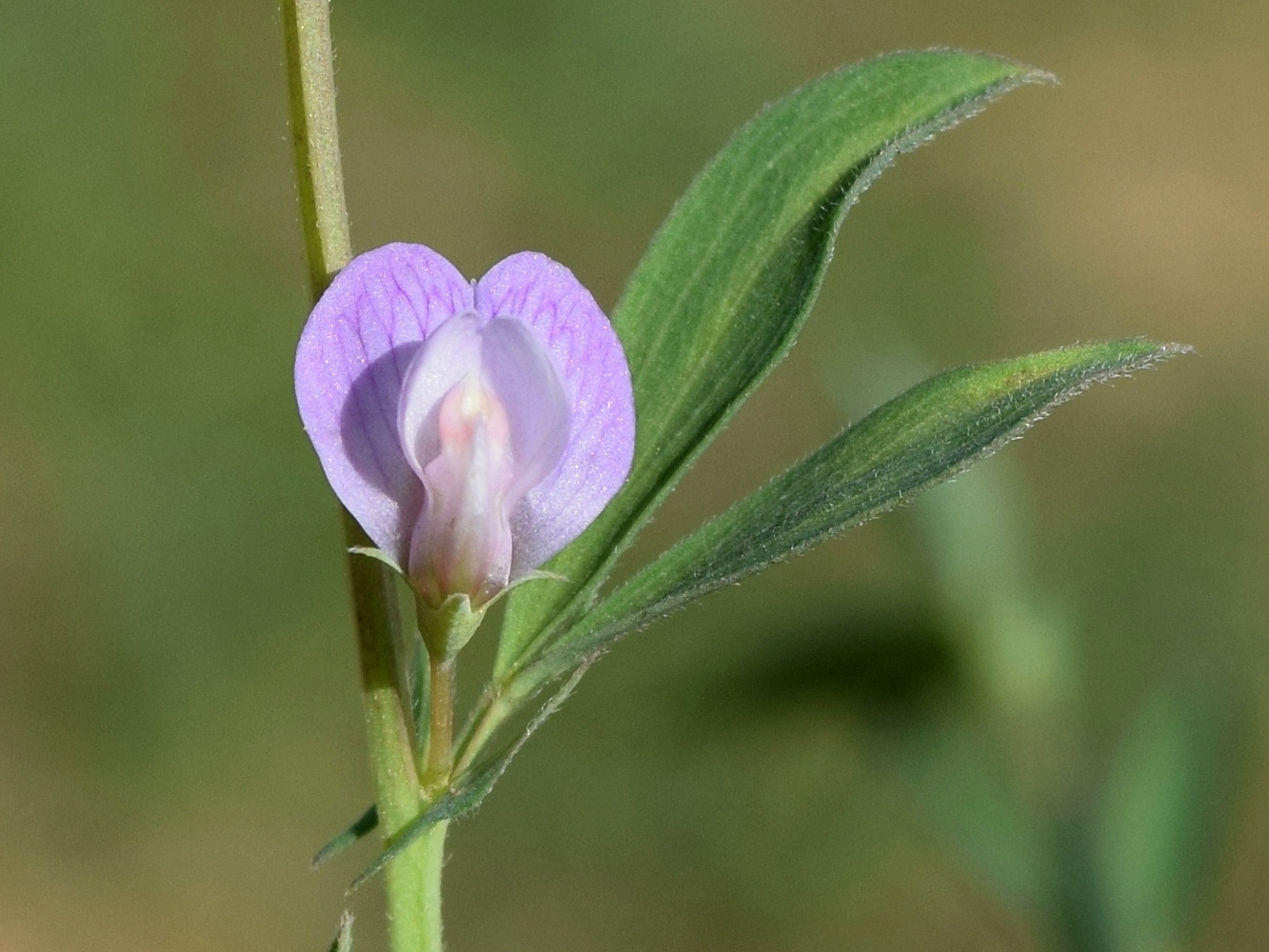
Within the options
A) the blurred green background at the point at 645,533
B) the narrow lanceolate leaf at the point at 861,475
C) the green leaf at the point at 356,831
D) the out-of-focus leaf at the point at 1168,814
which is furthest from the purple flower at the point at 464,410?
the blurred green background at the point at 645,533

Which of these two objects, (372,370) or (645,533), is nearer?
(372,370)

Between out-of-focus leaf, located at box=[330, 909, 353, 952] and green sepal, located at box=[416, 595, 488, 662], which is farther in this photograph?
green sepal, located at box=[416, 595, 488, 662]

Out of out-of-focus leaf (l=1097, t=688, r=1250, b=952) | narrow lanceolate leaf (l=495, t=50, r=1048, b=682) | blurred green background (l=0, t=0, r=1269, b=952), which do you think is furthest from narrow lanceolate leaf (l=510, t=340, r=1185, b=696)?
blurred green background (l=0, t=0, r=1269, b=952)

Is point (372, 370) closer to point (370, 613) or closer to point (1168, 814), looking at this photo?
point (370, 613)

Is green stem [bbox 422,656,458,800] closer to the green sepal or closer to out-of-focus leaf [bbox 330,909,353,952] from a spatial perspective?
the green sepal

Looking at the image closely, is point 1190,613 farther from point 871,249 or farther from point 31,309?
point 31,309

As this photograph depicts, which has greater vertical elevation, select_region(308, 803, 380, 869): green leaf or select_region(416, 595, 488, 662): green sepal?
select_region(416, 595, 488, 662): green sepal

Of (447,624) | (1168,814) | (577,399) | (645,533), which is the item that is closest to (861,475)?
(577,399)
